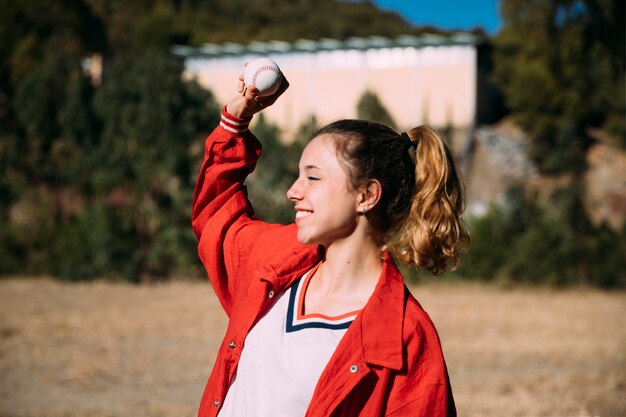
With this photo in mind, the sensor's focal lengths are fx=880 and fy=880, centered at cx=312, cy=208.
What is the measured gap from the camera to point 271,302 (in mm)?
2355

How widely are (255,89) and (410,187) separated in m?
0.51

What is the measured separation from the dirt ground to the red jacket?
5359 mm

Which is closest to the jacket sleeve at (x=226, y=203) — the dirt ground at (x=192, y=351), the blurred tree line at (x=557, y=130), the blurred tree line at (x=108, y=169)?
the dirt ground at (x=192, y=351)

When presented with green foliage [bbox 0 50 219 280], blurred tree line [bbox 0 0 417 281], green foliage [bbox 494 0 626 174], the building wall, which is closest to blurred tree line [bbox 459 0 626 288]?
green foliage [bbox 494 0 626 174]

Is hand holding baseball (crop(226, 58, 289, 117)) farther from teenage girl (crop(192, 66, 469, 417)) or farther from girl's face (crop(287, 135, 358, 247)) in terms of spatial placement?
girl's face (crop(287, 135, 358, 247))

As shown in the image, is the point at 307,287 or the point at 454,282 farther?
the point at 454,282

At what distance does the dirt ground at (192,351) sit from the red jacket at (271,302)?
17.6 feet

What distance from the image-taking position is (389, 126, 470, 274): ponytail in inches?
92.8

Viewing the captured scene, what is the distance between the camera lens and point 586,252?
19.2 metres

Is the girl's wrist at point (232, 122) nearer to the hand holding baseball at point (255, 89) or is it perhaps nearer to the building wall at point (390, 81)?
the hand holding baseball at point (255, 89)

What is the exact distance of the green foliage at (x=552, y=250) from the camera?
1908cm

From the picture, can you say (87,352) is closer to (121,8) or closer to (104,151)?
(104,151)

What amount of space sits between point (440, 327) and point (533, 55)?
2777cm

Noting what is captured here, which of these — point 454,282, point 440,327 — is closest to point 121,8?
point 454,282
